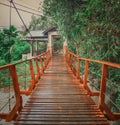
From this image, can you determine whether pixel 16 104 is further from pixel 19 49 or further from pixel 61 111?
pixel 19 49

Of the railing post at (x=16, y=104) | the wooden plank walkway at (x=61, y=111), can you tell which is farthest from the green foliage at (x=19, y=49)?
the railing post at (x=16, y=104)

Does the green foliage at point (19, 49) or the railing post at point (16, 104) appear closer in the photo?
the railing post at point (16, 104)

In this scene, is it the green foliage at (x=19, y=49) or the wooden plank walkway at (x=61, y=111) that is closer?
the wooden plank walkway at (x=61, y=111)

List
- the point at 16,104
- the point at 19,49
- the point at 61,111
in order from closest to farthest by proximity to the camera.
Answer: the point at 16,104 < the point at 61,111 < the point at 19,49

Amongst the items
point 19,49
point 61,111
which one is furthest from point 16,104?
point 19,49

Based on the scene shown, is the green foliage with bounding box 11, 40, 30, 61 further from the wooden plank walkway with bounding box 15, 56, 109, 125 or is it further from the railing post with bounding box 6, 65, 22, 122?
the railing post with bounding box 6, 65, 22, 122

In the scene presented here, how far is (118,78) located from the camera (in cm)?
548

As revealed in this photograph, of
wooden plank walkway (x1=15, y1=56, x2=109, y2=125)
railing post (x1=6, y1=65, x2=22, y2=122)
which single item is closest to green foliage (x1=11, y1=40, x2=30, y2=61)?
wooden plank walkway (x1=15, y1=56, x2=109, y2=125)

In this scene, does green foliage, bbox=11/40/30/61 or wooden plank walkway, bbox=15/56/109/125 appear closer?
wooden plank walkway, bbox=15/56/109/125

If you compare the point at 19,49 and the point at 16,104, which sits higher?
the point at 19,49

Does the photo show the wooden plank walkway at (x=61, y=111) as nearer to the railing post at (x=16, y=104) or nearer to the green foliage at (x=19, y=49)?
the railing post at (x=16, y=104)

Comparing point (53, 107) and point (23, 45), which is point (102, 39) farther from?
point (23, 45)

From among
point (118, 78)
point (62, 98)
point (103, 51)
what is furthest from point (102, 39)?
point (62, 98)

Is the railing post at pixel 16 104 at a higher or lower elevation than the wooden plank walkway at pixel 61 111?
higher
